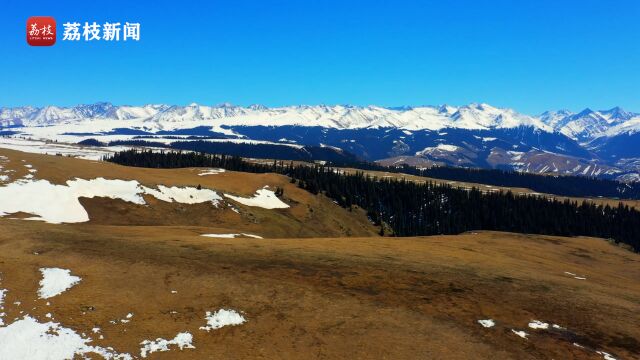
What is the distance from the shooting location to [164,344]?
2325 cm

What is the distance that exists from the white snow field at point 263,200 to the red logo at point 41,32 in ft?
170

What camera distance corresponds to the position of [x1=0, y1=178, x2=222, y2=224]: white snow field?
74625mm

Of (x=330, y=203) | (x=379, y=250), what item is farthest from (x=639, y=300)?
(x=330, y=203)

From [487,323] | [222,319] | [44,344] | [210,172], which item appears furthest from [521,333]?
[210,172]

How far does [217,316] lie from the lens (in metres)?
26.5

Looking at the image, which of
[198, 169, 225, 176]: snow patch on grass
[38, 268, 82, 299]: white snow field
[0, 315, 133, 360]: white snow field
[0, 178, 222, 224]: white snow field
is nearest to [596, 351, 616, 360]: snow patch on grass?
[0, 315, 133, 360]: white snow field

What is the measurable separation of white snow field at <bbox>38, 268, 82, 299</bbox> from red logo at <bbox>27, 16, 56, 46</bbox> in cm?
6398

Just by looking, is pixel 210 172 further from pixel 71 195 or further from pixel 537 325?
pixel 537 325

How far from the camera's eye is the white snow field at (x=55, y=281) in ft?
90.4

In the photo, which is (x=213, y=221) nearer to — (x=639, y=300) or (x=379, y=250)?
(x=379, y=250)

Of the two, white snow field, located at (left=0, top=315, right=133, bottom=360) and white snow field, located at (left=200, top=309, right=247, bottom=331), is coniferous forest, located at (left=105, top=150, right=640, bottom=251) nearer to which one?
white snow field, located at (left=200, top=309, right=247, bottom=331)

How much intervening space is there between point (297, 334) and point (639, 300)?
3452cm

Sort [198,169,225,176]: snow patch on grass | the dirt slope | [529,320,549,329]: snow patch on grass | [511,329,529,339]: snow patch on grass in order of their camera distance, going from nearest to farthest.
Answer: the dirt slope → [511,329,529,339]: snow patch on grass → [529,320,549,329]: snow patch on grass → [198,169,225,176]: snow patch on grass

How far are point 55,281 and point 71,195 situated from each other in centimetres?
6542
